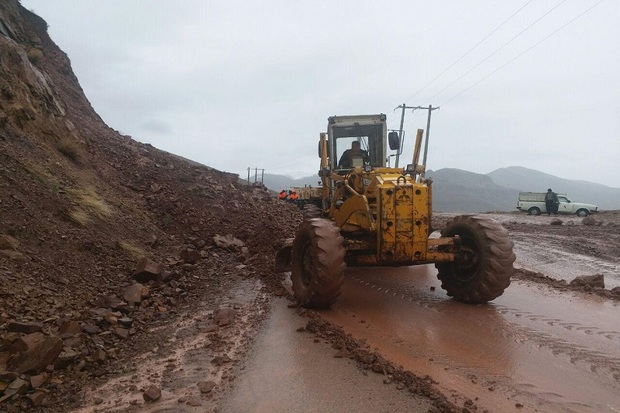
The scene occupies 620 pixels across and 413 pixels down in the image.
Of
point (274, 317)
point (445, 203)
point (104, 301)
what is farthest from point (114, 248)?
point (445, 203)

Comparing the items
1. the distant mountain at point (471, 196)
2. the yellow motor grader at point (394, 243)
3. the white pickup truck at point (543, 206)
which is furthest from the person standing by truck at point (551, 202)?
the distant mountain at point (471, 196)

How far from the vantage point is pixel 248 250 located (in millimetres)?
10219

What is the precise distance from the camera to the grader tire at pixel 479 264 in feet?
21.2

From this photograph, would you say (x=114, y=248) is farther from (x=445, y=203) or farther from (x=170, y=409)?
(x=445, y=203)

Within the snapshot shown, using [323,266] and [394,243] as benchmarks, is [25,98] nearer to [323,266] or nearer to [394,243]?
[323,266]

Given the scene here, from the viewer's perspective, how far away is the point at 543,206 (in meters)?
31.2

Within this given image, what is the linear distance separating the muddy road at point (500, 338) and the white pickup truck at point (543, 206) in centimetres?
2329

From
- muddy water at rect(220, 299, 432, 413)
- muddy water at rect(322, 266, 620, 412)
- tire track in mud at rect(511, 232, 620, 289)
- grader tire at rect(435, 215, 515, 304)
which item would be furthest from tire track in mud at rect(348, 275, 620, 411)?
tire track in mud at rect(511, 232, 620, 289)

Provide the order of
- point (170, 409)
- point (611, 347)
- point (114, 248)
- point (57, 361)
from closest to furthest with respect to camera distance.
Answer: point (170, 409)
point (57, 361)
point (611, 347)
point (114, 248)

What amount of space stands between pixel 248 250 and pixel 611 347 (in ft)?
22.9

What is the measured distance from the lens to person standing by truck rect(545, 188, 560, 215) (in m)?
29.4

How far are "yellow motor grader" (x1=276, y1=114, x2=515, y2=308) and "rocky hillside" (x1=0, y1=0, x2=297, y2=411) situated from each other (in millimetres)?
1992

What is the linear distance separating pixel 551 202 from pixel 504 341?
90.8 ft

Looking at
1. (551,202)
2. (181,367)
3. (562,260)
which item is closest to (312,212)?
(181,367)
